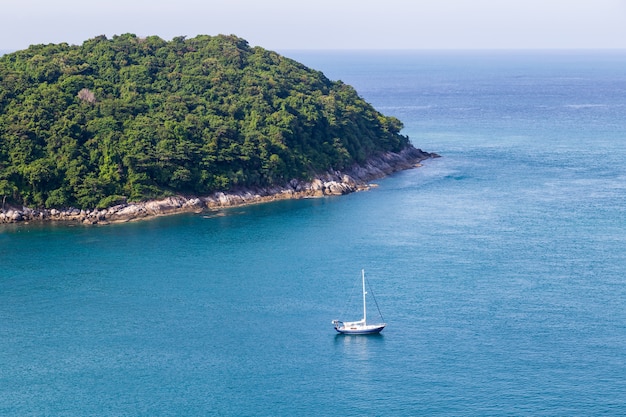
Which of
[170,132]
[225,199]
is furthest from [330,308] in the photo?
[170,132]

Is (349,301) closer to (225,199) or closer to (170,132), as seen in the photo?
(225,199)

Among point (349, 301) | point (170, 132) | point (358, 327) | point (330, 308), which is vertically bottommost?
point (358, 327)

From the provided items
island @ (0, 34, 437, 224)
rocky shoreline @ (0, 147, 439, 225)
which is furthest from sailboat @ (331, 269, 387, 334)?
island @ (0, 34, 437, 224)

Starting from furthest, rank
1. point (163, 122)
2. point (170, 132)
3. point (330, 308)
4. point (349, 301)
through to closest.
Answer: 1. point (163, 122)
2. point (170, 132)
3. point (349, 301)
4. point (330, 308)

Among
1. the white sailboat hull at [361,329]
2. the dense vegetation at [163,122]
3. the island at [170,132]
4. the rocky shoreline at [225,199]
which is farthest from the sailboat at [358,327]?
the dense vegetation at [163,122]

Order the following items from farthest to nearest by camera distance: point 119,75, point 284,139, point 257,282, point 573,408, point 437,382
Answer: point 119,75 < point 284,139 < point 257,282 < point 437,382 < point 573,408

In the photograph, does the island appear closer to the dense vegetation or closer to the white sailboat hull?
the dense vegetation

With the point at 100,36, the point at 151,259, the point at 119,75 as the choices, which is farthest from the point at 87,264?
the point at 100,36

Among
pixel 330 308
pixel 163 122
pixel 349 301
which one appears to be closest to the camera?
pixel 330 308

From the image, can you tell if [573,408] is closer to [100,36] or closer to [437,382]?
[437,382]
